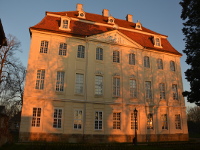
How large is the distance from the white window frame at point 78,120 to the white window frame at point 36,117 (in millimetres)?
3836

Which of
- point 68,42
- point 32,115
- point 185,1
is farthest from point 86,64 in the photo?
point 185,1

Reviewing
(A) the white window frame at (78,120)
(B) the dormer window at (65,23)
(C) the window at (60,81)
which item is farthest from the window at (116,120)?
(B) the dormer window at (65,23)

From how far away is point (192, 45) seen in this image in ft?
59.5

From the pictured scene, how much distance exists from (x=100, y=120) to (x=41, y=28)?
1285cm

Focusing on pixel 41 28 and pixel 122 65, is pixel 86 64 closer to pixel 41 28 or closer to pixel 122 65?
pixel 122 65

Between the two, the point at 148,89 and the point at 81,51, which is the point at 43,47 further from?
the point at 148,89

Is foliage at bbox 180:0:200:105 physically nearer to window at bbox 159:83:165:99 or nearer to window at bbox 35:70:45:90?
window at bbox 159:83:165:99

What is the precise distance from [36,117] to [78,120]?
4.55 m

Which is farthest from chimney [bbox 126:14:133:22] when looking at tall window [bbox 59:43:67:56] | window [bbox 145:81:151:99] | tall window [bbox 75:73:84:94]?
tall window [bbox 75:73:84:94]

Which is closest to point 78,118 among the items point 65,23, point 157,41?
point 65,23

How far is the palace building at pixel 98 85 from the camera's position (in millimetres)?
21047

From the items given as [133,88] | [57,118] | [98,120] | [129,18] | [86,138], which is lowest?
[86,138]

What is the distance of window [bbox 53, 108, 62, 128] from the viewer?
20.9 metres

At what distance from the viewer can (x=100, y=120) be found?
2259 centimetres
